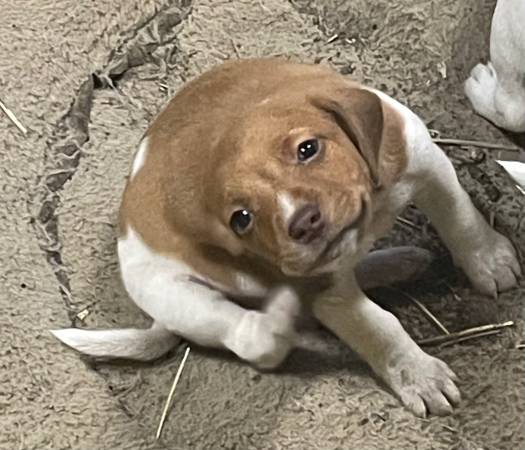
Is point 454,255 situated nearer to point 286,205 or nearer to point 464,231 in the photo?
point 464,231

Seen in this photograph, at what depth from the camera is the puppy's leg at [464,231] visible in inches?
106

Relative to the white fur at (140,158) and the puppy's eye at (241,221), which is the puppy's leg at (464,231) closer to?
the puppy's eye at (241,221)

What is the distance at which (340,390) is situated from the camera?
2.81 metres

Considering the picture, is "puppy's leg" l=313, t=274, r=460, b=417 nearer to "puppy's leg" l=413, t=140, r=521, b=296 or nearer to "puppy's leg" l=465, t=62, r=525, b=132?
"puppy's leg" l=413, t=140, r=521, b=296

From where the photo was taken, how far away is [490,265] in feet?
9.52

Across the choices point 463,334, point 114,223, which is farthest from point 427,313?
point 114,223

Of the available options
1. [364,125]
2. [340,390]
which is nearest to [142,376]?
[340,390]

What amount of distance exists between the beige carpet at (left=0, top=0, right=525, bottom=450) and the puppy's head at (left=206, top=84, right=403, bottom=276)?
494 mm

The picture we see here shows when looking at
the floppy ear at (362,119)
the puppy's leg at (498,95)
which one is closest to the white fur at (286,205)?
the floppy ear at (362,119)

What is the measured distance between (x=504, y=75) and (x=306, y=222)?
941 mm

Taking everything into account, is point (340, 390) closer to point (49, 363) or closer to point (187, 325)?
point (187, 325)

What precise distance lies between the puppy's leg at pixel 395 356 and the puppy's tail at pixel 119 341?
0.41 m

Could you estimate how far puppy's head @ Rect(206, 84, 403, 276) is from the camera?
2.33 metres

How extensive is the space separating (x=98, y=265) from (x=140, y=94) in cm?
57
